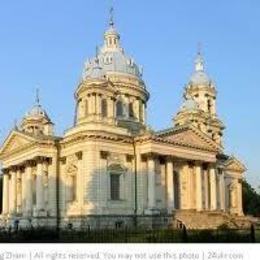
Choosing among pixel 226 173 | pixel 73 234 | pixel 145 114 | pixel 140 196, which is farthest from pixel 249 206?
pixel 73 234

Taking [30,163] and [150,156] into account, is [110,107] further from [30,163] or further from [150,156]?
[30,163]

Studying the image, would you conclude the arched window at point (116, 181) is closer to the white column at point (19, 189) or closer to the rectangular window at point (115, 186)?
the rectangular window at point (115, 186)

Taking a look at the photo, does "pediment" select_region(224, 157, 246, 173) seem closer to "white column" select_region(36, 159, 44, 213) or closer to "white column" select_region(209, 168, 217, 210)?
"white column" select_region(209, 168, 217, 210)

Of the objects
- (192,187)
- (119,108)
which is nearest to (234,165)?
(192,187)

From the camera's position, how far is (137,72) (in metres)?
58.9

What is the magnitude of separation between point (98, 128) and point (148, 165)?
5157mm

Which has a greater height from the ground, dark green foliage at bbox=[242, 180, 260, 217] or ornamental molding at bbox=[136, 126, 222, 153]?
ornamental molding at bbox=[136, 126, 222, 153]

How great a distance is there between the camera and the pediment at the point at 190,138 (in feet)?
155

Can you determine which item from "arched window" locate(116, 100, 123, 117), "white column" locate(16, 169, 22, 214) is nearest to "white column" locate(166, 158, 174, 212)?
"arched window" locate(116, 100, 123, 117)

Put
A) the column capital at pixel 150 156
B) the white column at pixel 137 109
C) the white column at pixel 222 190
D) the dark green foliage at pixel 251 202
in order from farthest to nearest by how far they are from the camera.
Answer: the dark green foliage at pixel 251 202 < the white column at pixel 137 109 < the white column at pixel 222 190 < the column capital at pixel 150 156

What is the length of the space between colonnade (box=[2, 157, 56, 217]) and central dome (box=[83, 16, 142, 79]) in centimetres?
1234

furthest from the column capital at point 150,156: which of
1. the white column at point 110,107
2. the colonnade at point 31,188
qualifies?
the colonnade at point 31,188

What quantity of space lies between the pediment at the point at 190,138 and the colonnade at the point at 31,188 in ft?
33.9

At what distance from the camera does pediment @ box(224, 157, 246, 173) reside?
5949cm
